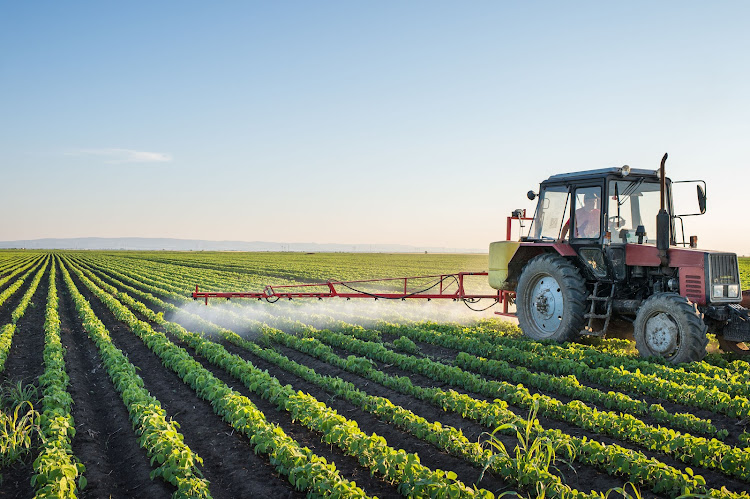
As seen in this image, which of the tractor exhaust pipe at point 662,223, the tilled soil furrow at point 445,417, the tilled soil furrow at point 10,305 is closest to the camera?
the tilled soil furrow at point 445,417

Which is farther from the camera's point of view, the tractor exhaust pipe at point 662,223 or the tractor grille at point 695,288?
the tractor grille at point 695,288

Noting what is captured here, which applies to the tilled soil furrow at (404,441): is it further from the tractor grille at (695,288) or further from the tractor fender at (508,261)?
the tractor grille at (695,288)

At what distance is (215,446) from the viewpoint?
18.4ft

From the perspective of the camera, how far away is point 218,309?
15.5 metres

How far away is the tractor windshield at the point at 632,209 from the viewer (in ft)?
28.2

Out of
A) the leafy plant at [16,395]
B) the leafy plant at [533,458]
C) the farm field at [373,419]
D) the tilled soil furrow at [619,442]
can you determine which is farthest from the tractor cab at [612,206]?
the leafy plant at [16,395]

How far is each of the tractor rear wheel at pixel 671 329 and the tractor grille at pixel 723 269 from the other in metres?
0.63

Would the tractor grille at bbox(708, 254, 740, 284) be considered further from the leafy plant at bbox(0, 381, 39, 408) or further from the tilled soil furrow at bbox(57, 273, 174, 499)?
the leafy plant at bbox(0, 381, 39, 408)

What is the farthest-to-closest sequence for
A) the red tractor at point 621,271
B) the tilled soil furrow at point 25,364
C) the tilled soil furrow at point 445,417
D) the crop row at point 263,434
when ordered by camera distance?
the red tractor at point 621,271 → the tilled soil furrow at point 25,364 → the tilled soil furrow at point 445,417 → the crop row at point 263,434

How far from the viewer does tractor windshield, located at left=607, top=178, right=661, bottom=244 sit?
28.2 feet

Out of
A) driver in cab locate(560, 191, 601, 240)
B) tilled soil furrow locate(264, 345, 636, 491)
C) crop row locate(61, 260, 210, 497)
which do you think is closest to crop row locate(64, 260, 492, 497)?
tilled soil furrow locate(264, 345, 636, 491)

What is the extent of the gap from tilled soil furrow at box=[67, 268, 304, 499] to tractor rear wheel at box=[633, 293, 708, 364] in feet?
17.6

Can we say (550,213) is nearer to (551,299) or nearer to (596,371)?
→ (551,299)

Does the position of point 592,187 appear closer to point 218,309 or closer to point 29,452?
point 29,452
